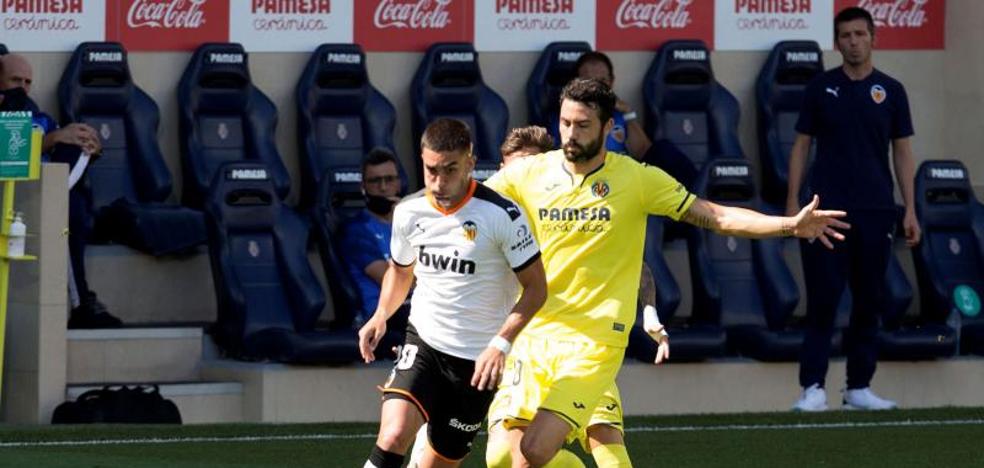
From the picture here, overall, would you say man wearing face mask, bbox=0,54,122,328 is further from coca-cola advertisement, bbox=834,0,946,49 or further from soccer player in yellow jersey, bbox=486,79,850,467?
coca-cola advertisement, bbox=834,0,946,49

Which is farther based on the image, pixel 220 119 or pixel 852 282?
pixel 220 119

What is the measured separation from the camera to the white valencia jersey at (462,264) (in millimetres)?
9641

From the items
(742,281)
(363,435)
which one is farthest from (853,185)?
(363,435)

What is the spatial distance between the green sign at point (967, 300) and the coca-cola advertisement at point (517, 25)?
3.31 metres

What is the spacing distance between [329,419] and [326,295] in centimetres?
119

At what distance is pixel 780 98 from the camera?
59.0 feet

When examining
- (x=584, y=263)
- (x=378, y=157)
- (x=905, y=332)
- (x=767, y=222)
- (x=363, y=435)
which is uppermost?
(x=378, y=157)

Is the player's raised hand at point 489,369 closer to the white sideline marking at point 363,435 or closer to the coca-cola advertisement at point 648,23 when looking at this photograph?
the white sideline marking at point 363,435

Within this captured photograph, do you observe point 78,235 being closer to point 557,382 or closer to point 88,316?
point 88,316

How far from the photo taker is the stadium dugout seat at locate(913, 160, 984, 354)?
683 inches

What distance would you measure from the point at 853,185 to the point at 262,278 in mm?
3829

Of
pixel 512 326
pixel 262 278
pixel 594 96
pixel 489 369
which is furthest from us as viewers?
pixel 262 278

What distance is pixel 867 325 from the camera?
14711 mm

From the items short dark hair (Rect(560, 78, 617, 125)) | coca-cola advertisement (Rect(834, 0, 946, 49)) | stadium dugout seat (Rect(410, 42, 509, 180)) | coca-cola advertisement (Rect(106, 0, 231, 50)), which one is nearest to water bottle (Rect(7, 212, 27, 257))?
coca-cola advertisement (Rect(106, 0, 231, 50))
